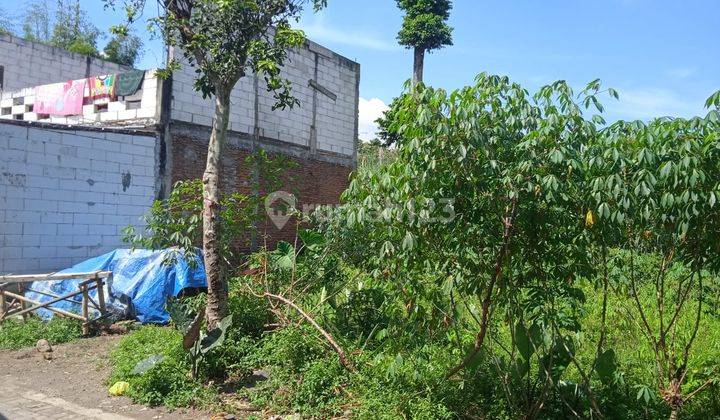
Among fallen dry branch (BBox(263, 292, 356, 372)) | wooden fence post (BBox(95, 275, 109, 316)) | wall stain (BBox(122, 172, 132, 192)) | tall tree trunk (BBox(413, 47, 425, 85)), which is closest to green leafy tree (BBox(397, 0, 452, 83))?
tall tree trunk (BBox(413, 47, 425, 85))

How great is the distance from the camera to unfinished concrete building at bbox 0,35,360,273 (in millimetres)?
10172

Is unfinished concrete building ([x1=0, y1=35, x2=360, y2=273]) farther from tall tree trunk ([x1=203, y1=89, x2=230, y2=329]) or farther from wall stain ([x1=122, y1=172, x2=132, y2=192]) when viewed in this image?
tall tree trunk ([x1=203, y1=89, x2=230, y2=329])

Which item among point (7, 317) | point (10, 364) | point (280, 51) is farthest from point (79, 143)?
point (280, 51)

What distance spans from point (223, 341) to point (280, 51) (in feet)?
10.5

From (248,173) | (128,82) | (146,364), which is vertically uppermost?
(128,82)

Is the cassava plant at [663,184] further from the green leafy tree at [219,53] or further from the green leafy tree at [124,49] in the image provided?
the green leafy tree at [124,49]

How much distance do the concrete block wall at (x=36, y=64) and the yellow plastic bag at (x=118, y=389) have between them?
13.5m

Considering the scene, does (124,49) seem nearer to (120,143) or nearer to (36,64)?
(36,64)

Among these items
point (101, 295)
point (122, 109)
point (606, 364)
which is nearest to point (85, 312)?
point (101, 295)

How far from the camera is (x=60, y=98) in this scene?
1395 cm

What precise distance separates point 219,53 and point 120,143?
5.72 m

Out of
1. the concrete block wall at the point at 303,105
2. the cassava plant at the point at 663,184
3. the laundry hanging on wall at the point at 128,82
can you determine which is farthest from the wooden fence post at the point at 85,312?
the cassava plant at the point at 663,184

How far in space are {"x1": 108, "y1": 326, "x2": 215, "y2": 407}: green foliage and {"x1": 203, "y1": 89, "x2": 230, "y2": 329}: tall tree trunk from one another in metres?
0.54

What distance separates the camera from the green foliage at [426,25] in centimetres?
1934
